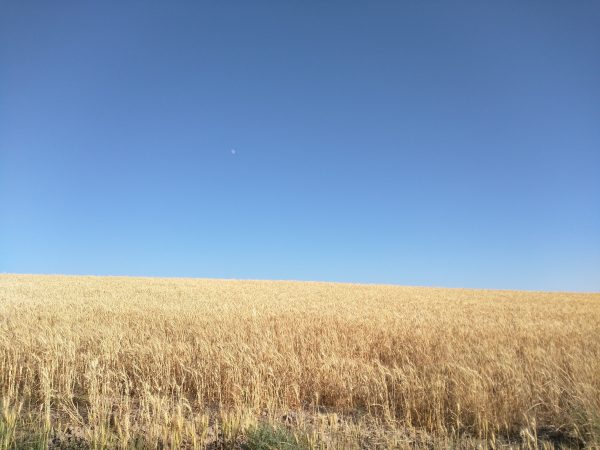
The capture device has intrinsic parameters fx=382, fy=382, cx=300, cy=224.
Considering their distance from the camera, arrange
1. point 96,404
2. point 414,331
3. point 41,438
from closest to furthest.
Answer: point 41,438 < point 96,404 < point 414,331

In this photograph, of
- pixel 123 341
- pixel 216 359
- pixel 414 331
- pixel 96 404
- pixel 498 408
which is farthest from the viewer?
pixel 414 331

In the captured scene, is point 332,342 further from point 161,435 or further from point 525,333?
point 525,333

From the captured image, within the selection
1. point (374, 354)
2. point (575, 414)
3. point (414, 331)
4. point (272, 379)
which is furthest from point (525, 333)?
point (272, 379)

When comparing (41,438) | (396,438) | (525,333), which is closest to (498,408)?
(396,438)

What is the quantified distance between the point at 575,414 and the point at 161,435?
5465mm

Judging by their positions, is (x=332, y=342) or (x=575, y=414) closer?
(x=575, y=414)

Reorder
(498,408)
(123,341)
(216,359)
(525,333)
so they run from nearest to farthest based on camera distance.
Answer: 1. (498,408)
2. (216,359)
3. (123,341)
4. (525,333)

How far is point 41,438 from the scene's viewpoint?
14.0ft

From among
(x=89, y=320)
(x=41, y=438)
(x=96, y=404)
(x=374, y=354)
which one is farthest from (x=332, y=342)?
(x=89, y=320)

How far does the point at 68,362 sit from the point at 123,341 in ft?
5.42

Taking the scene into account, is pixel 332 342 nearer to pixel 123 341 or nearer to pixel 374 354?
pixel 374 354

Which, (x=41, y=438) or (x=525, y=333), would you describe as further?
(x=525, y=333)

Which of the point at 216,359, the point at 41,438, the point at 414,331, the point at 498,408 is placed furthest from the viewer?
the point at 414,331

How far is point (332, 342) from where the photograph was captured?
9.27 metres
